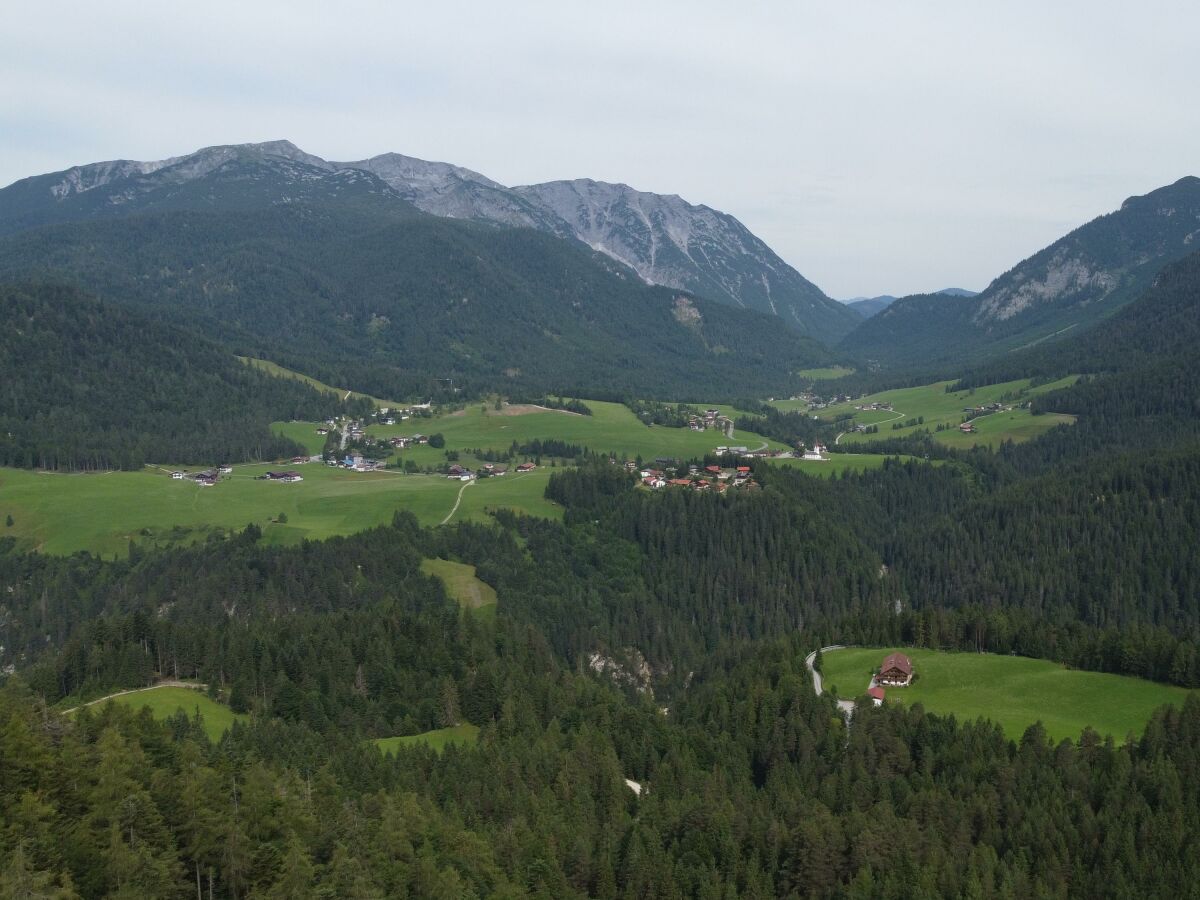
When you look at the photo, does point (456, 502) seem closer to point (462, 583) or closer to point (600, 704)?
point (462, 583)

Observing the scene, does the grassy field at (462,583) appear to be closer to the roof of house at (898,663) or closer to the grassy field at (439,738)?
the grassy field at (439,738)

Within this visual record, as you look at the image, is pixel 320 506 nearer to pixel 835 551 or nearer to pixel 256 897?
pixel 835 551

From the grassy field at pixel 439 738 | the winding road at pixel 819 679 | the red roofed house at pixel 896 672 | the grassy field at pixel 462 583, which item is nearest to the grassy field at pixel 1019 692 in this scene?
the winding road at pixel 819 679

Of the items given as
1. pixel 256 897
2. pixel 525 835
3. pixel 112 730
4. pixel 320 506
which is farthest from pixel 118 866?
pixel 320 506

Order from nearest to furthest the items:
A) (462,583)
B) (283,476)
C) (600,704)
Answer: (600,704) → (462,583) → (283,476)

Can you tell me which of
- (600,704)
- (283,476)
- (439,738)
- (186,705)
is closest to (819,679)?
(600,704)
